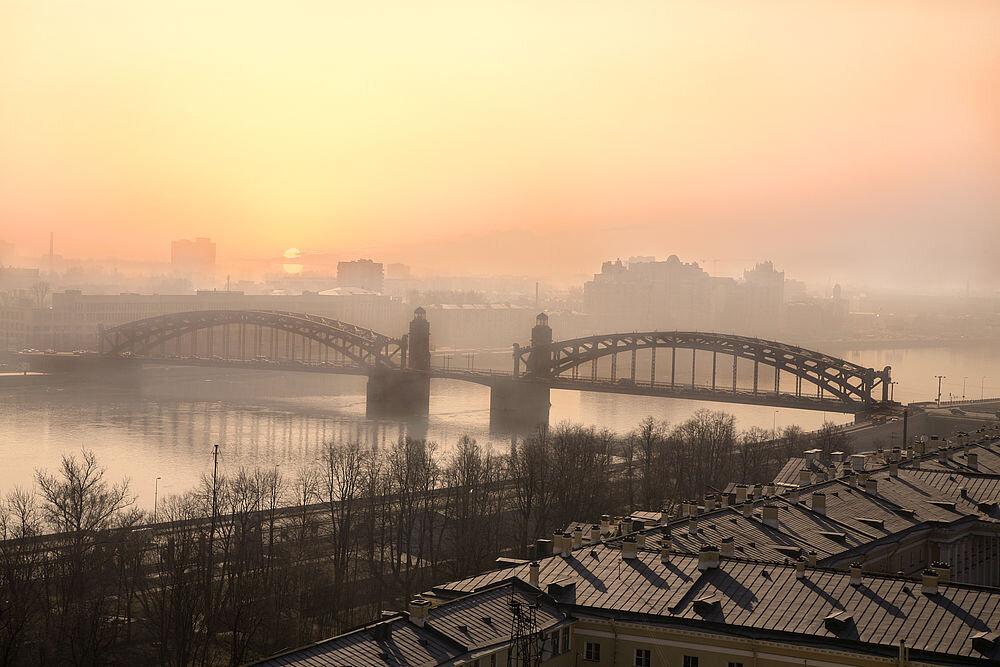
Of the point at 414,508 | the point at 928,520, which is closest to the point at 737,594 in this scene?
the point at 928,520

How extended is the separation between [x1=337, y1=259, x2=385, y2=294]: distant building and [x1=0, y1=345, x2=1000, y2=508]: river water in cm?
6986

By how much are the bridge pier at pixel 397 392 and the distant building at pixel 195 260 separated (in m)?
92.3

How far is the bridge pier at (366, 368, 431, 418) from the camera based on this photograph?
42.6 metres

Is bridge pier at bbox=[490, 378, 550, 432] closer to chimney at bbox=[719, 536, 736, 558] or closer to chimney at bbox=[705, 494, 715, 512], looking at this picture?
chimney at bbox=[705, 494, 715, 512]

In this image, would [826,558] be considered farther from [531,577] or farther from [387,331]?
[387,331]

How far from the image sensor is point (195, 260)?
137500 mm

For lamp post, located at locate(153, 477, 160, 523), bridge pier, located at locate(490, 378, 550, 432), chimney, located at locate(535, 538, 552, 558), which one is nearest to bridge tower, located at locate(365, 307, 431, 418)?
bridge pier, located at locate(490, 378, 550, 432)

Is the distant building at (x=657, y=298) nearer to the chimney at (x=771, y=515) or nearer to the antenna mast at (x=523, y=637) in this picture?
the chimney at (x=771, y=515)

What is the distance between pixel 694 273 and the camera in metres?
121

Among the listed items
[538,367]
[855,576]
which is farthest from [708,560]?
[538,367]

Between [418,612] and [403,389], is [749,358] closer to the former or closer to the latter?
[403,389]

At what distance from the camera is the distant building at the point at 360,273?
128 metres

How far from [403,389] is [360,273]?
86.4 meters

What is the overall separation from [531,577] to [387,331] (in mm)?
79359
